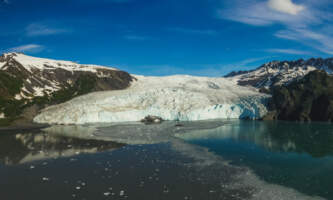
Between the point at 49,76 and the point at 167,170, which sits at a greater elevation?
the point at 49,76

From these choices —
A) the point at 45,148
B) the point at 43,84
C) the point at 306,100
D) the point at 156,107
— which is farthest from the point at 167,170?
the point at 43,84

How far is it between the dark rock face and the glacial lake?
26.5 m

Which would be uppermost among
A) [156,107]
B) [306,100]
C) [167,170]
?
[306,100]

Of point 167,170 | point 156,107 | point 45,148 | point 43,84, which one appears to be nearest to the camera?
point 167,170

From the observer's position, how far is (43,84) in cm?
8356

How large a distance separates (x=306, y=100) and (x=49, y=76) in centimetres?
7942

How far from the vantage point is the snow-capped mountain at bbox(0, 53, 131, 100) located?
7869 centimetres

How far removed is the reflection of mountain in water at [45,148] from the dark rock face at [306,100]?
37917 millimetres

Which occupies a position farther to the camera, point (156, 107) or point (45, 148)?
point (156, 107)

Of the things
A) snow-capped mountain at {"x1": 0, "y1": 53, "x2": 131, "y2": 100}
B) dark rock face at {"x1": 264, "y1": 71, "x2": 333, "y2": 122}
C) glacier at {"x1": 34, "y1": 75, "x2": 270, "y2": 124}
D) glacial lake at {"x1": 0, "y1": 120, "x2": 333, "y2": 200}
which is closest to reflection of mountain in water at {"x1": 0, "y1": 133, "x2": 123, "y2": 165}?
glacial lake at {"x1": 0, "y1": 120, "x2": 333, "y2": 200}

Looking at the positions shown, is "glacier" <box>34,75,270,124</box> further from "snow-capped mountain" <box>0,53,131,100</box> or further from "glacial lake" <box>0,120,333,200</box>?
"snow-capped mountain" <box>0,53,131,100</box>

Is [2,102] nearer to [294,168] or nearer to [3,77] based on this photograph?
[3,77]

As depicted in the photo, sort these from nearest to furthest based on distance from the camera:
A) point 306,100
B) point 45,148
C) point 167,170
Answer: point 167,170 → point 45,148 → point 306,100

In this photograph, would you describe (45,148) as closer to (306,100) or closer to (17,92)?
(306,100)
